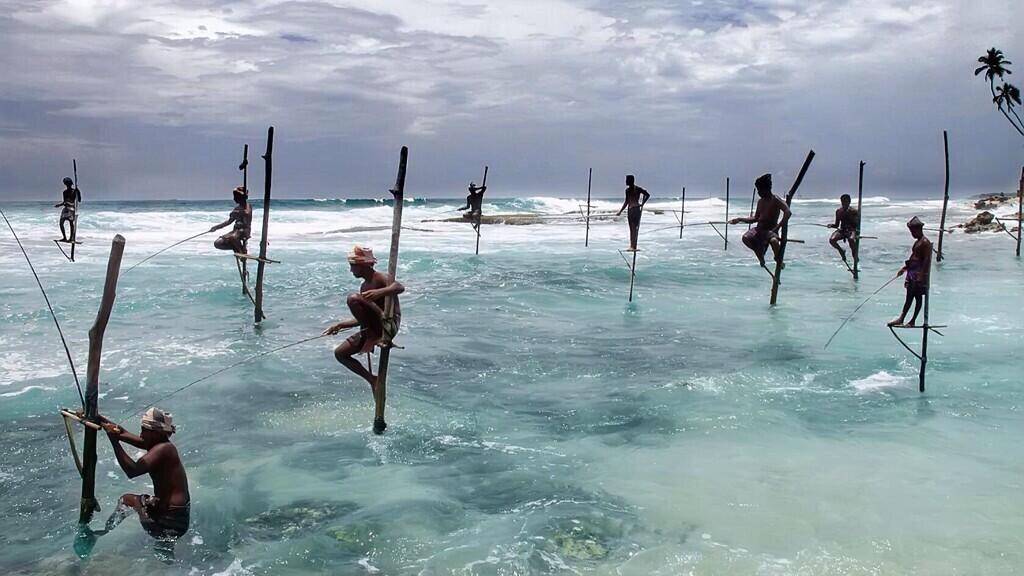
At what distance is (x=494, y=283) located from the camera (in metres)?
22.4

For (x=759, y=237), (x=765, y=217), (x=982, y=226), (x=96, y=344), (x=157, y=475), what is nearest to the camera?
(x=96, y=344)

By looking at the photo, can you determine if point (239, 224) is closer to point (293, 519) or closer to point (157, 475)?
point (293, 519)

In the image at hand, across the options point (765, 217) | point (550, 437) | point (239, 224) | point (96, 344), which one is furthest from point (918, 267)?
point (239, 224)

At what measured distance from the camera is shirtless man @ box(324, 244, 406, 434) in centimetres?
762

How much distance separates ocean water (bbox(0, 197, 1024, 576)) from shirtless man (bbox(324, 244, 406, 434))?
1.32 metres

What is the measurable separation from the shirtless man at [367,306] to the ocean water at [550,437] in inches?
51.8

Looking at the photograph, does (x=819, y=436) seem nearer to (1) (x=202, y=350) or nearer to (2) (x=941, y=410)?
(2) (x=941, y=410)

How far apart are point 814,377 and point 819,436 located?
2.82 meters

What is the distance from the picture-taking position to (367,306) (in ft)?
25.1

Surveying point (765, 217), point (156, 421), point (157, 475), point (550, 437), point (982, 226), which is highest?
point (982, 226)

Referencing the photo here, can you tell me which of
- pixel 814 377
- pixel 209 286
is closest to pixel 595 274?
pixel 209 286

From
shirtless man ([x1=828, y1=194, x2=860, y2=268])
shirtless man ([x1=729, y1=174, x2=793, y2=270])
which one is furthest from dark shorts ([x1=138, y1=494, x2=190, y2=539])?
shirtless man ([x1=828, y1=194, x2=860, y2=268])

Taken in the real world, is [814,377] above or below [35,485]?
above

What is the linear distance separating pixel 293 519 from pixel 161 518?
1239 mm
